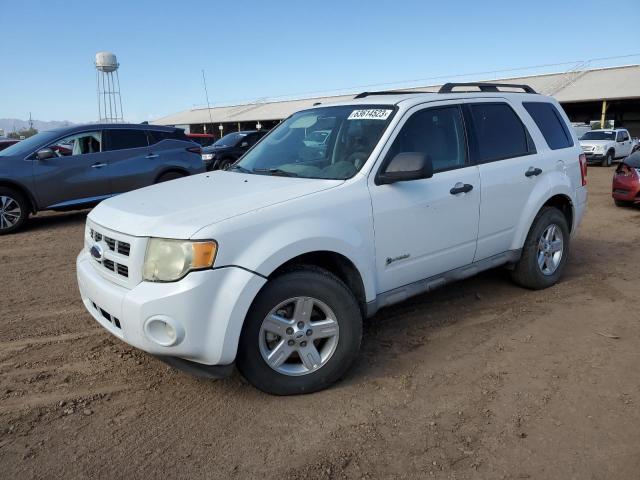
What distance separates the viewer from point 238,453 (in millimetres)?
2654

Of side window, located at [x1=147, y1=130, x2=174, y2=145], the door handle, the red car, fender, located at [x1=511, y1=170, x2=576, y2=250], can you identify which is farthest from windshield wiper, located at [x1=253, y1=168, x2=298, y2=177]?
the red car

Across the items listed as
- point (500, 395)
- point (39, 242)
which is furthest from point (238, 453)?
point (39, 242)

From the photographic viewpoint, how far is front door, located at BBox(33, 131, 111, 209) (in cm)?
853

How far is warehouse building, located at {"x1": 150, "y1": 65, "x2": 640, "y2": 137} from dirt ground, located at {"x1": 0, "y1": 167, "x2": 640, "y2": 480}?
19335 millimetres

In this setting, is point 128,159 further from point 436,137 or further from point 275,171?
point 436,137

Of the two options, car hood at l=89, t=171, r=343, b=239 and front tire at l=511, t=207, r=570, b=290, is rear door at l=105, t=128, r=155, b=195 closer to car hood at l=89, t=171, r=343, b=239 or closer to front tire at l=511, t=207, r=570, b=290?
car hood at l=89, t=171, r=343, b=239

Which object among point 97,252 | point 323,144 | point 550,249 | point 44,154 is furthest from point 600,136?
point 97,252

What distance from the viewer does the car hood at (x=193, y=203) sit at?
9.36 feet

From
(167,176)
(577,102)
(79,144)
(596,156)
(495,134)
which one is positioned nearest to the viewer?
(495,134)

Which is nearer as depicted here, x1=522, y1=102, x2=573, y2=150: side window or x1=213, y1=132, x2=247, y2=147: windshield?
x1=522, y1=102, x2=573, y2=150: side window

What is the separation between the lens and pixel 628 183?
9.77 metres

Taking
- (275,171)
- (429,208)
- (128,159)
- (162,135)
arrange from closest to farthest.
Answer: (429,208)
(275,171)
(128,159)
(162,135)

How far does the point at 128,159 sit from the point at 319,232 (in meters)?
7.20

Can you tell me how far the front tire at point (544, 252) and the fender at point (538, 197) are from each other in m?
0.13
